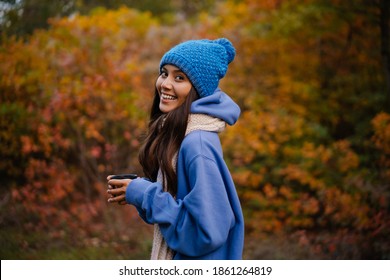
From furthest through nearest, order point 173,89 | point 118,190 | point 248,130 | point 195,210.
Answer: point 248,130, point 173,89, point 118,190, point 195,210

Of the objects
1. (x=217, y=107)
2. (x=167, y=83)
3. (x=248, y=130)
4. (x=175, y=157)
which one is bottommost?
(x=248, y=130)

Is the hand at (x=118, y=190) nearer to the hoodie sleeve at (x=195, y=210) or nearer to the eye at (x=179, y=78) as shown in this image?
the hoodie sleeve at (x=195, y=210)

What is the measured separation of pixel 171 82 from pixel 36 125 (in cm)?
494

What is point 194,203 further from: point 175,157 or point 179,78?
point 179,78

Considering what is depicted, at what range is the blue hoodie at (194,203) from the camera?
6.61ft

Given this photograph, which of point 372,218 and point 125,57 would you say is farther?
point 125,57

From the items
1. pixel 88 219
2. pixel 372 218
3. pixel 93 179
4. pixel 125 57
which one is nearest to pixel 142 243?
pixel 88 219

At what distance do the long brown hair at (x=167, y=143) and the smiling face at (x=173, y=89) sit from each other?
30 millimetres

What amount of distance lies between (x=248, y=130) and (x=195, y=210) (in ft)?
17.3

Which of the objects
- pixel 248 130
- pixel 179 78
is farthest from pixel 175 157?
pixel 248 130

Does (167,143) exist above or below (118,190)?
above

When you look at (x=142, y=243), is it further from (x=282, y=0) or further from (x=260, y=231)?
(x=282, y=0)

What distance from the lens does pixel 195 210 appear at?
2006 millimetres

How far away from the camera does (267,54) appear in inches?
337
